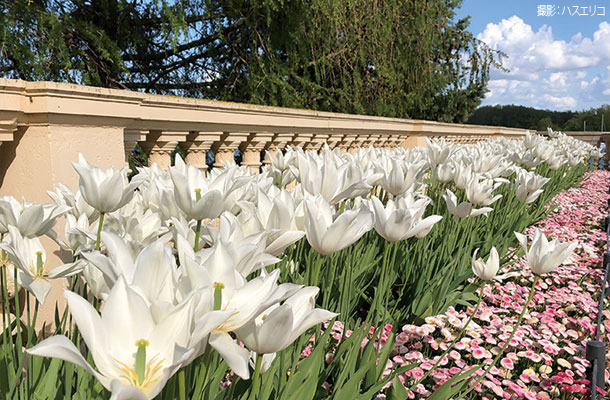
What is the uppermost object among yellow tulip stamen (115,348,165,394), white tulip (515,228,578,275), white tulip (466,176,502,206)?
white tulip (466,176,502,206)

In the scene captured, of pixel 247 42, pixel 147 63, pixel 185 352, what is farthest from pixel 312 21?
pixel 185 352

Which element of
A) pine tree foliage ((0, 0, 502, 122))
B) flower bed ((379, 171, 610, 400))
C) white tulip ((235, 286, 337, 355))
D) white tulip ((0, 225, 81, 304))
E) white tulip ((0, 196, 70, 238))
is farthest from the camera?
pine tree foliage ((0, 0, 502, 122))

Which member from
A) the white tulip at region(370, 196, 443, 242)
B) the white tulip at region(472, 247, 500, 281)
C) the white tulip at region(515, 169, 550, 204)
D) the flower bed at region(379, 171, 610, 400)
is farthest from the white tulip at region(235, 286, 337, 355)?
the white tulip at region(515, 169, 550, 204)

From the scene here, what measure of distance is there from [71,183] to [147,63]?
5.98 metres

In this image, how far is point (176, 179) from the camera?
120 centimetres

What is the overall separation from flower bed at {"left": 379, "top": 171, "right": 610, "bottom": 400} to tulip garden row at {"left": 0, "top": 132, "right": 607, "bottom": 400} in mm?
12

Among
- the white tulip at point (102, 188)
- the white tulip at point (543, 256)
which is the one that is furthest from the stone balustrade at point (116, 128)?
the white tulip at point (543, 256)

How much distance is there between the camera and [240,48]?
7.97 m

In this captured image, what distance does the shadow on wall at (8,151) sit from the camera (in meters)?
2.19

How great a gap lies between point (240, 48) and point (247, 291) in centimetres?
761

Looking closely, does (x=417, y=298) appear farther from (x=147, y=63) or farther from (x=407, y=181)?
(x=147, y=63)

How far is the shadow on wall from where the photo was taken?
2.19 metres

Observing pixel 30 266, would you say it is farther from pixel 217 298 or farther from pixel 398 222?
pixel 398 222

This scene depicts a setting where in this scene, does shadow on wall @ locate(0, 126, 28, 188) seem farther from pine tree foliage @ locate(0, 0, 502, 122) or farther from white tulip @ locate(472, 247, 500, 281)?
pine tree foliage @ locate(0, 0, 502, 122)
